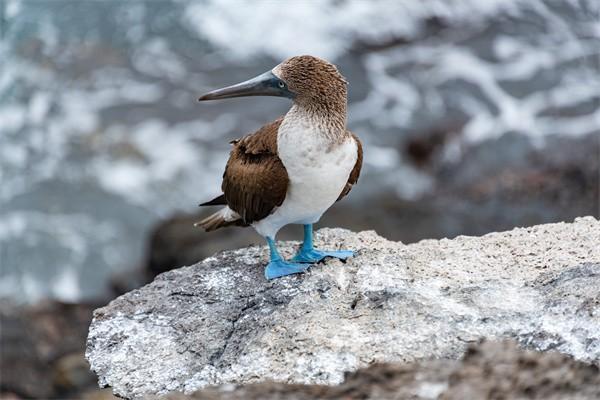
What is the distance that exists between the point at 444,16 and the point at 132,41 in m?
5.61

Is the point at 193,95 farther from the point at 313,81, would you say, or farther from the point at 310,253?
the point at 313,81

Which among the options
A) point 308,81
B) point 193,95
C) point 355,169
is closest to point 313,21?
point 193,95

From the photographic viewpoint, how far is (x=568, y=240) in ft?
16.7

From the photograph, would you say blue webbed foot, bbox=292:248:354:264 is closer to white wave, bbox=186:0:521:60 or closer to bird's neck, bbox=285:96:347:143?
bird's neck, bbox=285:96:347:143

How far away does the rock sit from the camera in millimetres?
3525

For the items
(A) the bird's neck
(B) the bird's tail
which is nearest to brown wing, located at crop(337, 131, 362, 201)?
(A) the bird's neck

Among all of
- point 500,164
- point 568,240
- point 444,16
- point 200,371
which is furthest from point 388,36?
point 200,371

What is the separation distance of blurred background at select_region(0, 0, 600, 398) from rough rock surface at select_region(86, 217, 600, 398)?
4854 millimetres

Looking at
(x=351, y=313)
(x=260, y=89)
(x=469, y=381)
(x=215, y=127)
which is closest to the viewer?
(x=469, y=381)

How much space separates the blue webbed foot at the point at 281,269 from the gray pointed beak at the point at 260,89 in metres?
0.97

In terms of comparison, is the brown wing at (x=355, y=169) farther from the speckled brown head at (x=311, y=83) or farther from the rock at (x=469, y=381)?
the rock at (x=469, y=381)

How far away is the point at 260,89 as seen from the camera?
495cm

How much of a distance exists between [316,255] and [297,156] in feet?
2.24

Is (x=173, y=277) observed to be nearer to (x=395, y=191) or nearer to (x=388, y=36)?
(x=395, y=191)
